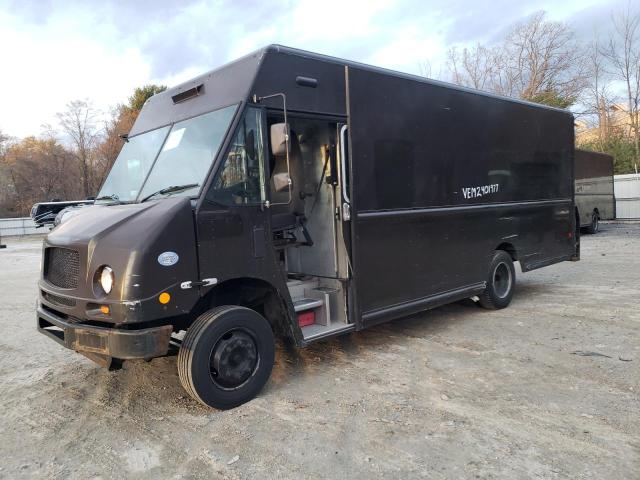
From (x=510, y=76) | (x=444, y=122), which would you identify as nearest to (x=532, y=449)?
(x=444, y=122)

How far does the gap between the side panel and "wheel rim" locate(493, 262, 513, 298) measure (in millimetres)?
398

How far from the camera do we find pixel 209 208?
4.02 metres

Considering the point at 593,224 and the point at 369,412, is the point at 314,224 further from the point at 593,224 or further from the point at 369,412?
the point at 593,224

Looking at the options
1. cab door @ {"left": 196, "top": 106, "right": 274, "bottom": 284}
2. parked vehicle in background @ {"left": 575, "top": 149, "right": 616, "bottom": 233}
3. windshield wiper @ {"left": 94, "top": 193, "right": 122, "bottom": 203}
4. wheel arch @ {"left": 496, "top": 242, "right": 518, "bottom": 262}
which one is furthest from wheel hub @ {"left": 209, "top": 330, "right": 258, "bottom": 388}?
parked vehicle in background @ {"left": 575, "top": 149, "right": 616, "bottom": 233}

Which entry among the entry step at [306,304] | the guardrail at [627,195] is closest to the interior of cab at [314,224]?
the entry step at [306,304]

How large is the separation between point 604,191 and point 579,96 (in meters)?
10.9

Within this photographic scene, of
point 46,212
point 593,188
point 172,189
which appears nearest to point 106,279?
point 172,189

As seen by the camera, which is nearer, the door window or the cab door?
the cab door

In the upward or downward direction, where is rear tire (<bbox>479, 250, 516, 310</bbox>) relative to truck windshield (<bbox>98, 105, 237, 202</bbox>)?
downward

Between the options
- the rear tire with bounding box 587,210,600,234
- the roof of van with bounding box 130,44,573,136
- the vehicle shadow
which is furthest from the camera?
the rear tire with bounding box 587,210,600,234

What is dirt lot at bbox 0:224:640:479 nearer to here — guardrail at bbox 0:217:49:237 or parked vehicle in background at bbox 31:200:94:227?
parked vehicle in background at bbox 31:200:94:227

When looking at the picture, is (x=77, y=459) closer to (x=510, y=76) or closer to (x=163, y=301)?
(x=163, y=301)

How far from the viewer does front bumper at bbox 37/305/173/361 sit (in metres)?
3.67

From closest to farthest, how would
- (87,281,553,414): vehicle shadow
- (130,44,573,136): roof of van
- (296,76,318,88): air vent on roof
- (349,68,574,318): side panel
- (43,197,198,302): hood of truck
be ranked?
(43,197,198,302): hood of truck → (130,44,573,136): roof of van → (87,281,553,414): vehicle shadow → (296,76,318,88): air vent on roof → (349,68,574,318): side panel
